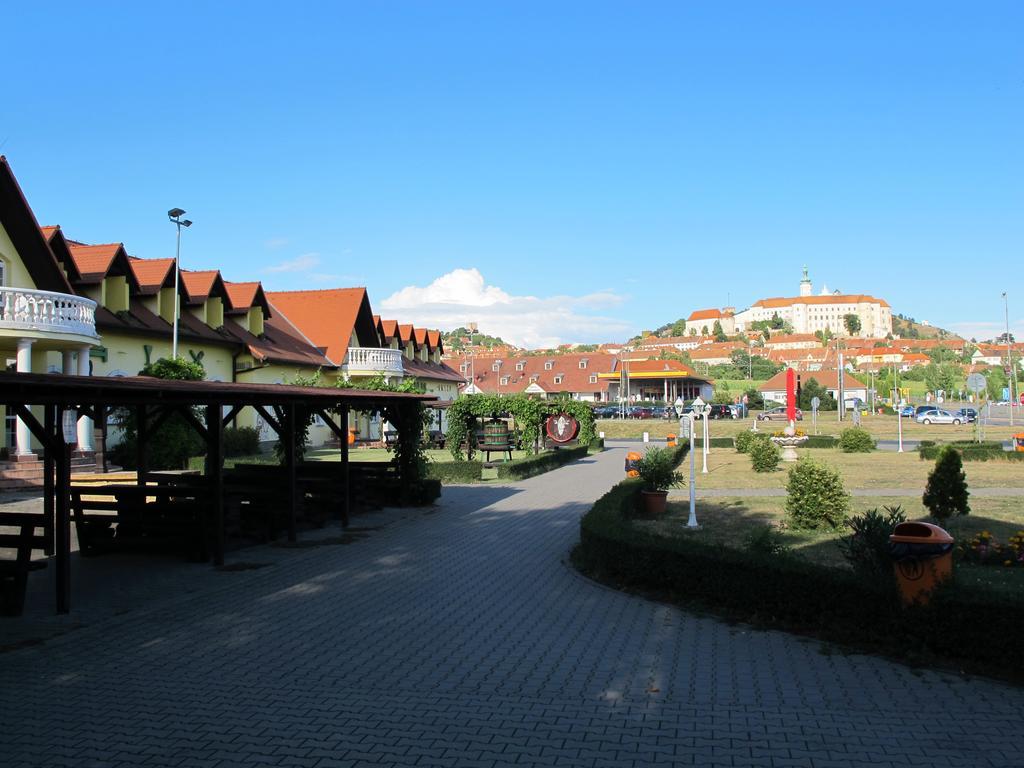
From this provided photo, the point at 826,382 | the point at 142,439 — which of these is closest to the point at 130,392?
the point at 142,439

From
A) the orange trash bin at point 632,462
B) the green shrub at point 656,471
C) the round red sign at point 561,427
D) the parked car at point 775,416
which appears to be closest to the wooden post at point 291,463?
the green shrub at point 656,471

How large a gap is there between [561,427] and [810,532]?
21781 millimetres

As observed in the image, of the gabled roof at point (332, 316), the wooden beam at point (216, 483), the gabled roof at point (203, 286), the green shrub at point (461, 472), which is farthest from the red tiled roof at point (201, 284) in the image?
the wooden beam at point (216, 483)

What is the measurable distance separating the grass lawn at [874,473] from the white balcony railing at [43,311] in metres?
17.9

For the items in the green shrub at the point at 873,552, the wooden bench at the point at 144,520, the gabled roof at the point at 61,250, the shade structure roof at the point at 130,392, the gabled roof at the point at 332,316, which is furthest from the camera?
the gabled roof at the point at 332,316

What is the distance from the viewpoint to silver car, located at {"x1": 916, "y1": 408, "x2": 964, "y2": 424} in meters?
66.9

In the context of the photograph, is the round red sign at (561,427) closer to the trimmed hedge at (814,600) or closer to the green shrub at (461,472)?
the green shrub at (461,472)

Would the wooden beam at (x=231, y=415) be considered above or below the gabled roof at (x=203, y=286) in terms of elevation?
below

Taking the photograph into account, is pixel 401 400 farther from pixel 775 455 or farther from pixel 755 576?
pixel 775 455

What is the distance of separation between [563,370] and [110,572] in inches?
3569

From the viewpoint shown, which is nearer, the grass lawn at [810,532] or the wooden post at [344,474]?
the grass lawn at [810,532]

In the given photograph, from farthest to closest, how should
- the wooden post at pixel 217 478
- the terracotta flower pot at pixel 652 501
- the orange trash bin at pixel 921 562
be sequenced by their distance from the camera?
the terracotta flower pot at pixel 652 501, the wooden post at pixel 217 478, the orange trash bin at pixel 921 562

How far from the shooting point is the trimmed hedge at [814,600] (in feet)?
23.5

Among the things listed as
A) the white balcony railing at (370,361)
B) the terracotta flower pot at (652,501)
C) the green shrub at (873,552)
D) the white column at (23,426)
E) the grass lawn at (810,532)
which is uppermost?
the white balcony railing at (370,361)
